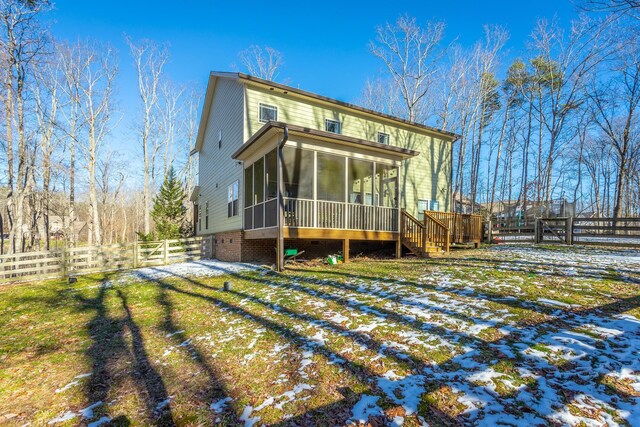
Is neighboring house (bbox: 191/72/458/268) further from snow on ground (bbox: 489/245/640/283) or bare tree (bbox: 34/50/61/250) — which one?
bare tree (bbox: 34/50/61/250)

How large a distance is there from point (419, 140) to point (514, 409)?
51.1 feet

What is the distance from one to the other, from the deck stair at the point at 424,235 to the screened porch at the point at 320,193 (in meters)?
0.49

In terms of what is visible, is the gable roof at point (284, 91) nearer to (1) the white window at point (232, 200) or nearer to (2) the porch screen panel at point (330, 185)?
(2) the porch screen panel at point (330, 185)

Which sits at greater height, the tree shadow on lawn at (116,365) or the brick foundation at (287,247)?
the brick foundation at (287,247)

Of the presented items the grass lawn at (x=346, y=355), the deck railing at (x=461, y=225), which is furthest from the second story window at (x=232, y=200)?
the deck railing at (x=461, y=225)

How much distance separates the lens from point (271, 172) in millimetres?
12719

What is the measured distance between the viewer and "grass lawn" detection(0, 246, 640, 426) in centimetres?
278

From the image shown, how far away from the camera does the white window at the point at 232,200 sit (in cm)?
1289

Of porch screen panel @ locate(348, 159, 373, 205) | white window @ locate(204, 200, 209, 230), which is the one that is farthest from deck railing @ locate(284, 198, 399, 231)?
white window @ locate(204, 200, 209, 230)

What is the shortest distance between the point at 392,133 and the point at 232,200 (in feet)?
28.7

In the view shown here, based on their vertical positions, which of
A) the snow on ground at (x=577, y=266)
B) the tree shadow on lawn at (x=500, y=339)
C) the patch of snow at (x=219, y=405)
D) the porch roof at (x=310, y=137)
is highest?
the porch roof at (x=310, y=137)

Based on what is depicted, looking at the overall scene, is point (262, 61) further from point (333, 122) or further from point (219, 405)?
point (219, 405)

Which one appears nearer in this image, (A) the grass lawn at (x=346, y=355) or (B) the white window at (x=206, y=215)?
(A) the grass lawn at (x=346, y=355)

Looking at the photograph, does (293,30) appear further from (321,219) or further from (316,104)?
(321,219)
